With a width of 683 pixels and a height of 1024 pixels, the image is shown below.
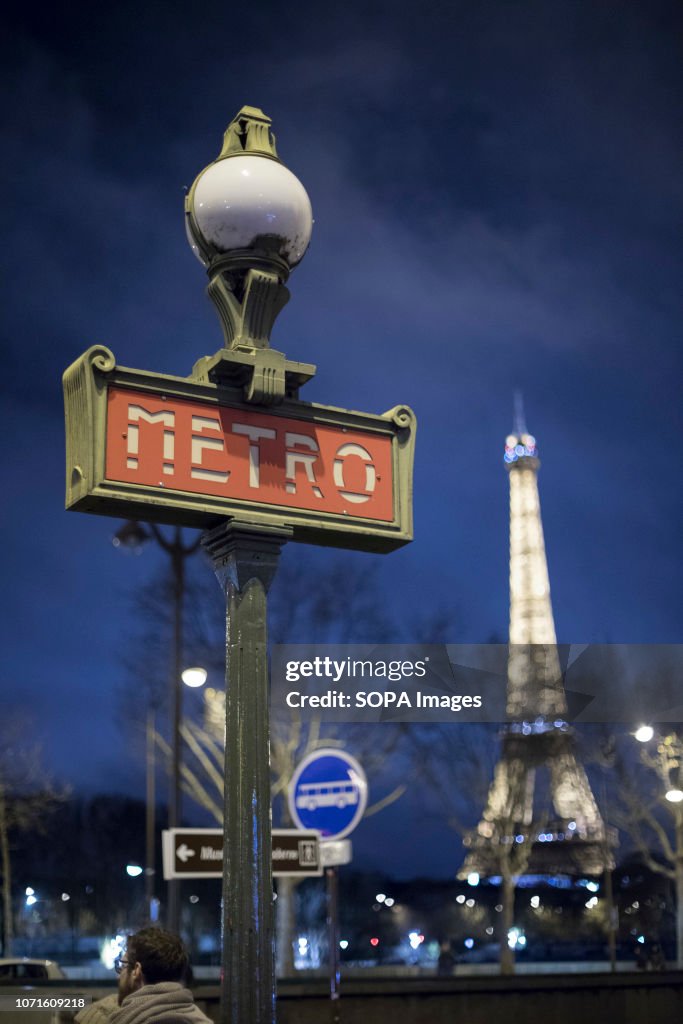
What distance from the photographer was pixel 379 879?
94125 mm

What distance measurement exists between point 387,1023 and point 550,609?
7521cm

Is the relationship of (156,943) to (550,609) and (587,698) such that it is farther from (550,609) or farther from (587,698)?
(550,609)

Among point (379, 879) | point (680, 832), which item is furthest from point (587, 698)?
point (379, 879)

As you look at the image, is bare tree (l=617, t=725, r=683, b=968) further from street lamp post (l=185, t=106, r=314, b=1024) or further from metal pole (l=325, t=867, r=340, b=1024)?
street lamp post (l=185, t=106, r=314, b=1024)

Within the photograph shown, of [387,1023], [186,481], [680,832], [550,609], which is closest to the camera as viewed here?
[186,481]

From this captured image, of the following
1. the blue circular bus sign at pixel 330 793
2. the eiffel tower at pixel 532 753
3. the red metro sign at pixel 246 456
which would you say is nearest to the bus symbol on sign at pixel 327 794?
the blue circular bus sign at pixel 330 793

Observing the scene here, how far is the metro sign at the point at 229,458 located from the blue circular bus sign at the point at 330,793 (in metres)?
2.67

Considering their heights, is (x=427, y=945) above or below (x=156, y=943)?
below

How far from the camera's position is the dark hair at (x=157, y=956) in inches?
167

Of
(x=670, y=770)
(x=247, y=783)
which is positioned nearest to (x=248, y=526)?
(x=247, y=783)

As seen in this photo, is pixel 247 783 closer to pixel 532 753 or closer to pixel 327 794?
pixel 327 794

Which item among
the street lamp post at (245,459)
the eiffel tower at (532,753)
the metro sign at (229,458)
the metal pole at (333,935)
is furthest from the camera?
the eiffel tower at (532,753)

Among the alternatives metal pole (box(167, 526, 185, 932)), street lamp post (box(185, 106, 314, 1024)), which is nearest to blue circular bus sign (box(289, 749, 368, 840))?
street lamp post (box(185, 106, 314, 1024))

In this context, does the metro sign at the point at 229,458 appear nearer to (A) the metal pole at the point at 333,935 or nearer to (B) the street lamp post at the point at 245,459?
(B) the street lamp post at the point at 245,459
